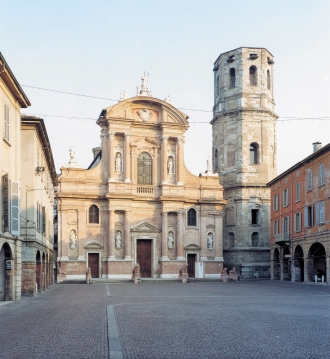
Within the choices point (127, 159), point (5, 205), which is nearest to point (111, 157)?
point (127, 159)

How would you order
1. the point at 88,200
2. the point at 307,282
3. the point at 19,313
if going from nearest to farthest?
the point at 19,313 < the point at 307,282 < the point at 88,200

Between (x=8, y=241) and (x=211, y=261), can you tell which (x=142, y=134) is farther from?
(x=8, y=241)

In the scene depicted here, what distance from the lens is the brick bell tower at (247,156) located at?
5338 cm

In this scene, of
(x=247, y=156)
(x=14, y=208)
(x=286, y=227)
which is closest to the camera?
(x=14, y=208)

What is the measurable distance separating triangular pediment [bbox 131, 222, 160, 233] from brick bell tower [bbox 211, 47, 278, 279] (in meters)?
8.77

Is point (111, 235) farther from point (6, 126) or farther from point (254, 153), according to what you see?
point (6, 126)

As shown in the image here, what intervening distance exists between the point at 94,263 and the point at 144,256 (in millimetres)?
4413

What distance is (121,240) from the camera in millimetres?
48125

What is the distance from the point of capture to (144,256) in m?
49.1

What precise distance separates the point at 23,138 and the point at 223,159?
31.0 meters

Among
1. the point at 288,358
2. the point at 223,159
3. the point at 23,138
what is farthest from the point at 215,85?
the point at 288,358

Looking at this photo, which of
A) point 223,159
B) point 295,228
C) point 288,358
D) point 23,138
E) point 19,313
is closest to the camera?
point 288,358

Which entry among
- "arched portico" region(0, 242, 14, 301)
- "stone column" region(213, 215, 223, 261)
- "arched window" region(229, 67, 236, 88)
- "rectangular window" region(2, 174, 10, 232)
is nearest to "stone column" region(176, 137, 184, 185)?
"stone column" region(213, 215, 223, 261)

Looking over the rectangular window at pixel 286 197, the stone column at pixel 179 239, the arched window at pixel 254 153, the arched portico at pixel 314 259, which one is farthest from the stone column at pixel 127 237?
the arched portico at pixel 314 259
